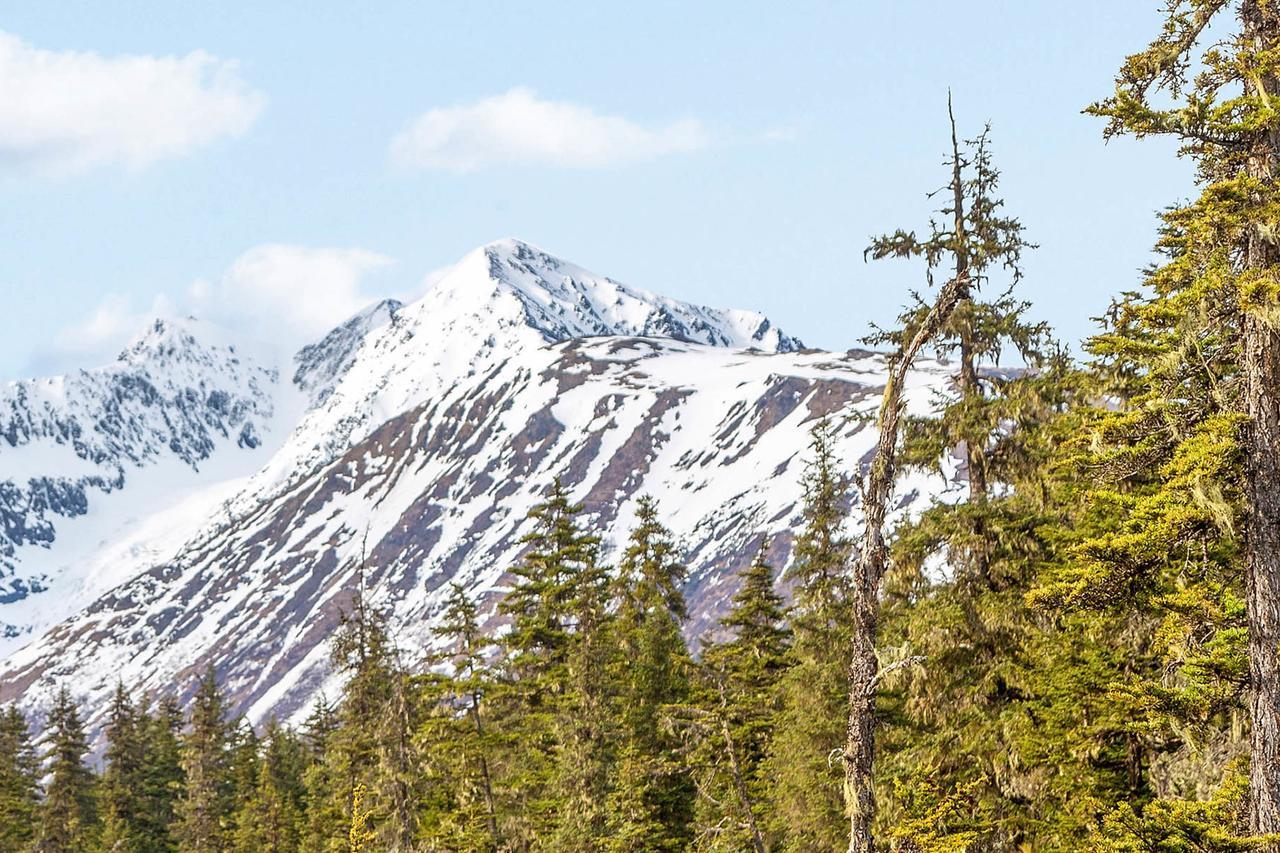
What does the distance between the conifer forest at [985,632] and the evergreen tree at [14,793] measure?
25.1 metres

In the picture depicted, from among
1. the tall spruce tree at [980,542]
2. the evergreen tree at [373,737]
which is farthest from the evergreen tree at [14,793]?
the tall spruce tree at [980,542]

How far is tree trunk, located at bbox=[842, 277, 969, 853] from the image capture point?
8164 mm

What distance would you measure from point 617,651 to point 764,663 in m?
4.39

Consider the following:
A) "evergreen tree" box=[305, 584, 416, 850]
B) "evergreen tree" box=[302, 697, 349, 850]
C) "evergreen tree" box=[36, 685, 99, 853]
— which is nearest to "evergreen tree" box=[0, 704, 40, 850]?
"evergreen tree" box=[36, 685, 99, 853]

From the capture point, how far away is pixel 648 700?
1344 inches

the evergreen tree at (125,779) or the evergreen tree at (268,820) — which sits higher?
the evergreen tree at (125,779)

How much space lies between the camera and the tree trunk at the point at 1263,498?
438 inches

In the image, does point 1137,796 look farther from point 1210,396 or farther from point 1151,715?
point 1210,396

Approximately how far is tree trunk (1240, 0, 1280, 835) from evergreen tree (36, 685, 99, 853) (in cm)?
5803

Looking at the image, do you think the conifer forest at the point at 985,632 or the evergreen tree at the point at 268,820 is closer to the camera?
the conifer forest at the point at 985,632

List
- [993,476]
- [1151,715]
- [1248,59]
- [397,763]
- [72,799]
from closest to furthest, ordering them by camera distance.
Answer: [1248,59], [1151,715], [993,476], [397,763], [72,799]

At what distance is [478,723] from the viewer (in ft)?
115

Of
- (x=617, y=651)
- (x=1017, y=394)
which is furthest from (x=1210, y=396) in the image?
(x=617, y=651)

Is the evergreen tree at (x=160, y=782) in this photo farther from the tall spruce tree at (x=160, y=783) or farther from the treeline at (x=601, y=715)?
the treeline at (x=601, y=715)
